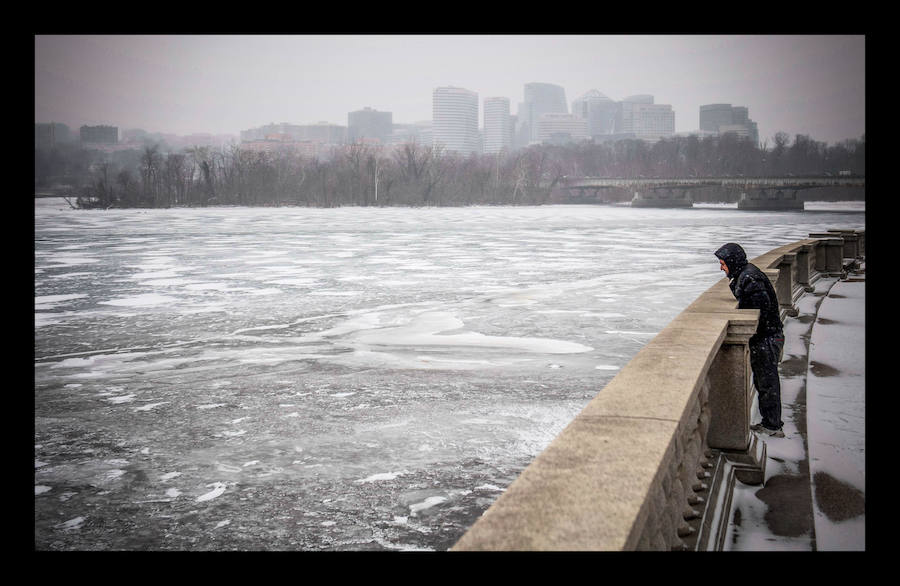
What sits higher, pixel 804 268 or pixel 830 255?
pixel 830 255

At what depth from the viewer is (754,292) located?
280 inches

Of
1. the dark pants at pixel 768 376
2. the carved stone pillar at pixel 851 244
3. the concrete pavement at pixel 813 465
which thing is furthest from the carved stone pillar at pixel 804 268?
the dark pants at pixel 768 376

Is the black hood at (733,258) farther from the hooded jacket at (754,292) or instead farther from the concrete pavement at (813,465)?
the concrete pavement at (813,465)

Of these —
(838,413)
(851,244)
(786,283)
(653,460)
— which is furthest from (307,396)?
(851,244)

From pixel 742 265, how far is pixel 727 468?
238cm

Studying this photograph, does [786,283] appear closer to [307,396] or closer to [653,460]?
[307,396]

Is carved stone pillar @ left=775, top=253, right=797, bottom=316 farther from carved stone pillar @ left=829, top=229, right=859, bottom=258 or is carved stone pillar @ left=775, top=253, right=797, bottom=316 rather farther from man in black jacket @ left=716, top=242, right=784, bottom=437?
carved stone pillar @ left=829, top=229, right=859, bottom=258

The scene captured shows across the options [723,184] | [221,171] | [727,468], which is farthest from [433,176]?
[727,468]

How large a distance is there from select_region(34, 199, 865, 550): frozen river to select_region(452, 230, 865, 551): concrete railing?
5.17ft

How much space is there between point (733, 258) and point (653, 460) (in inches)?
175

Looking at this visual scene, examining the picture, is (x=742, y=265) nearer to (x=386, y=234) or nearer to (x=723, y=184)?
(x=386, y=234)

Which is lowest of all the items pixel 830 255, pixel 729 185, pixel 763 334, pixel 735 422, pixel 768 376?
pixel 735 422

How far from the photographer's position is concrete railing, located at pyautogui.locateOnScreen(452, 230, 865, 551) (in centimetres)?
268
